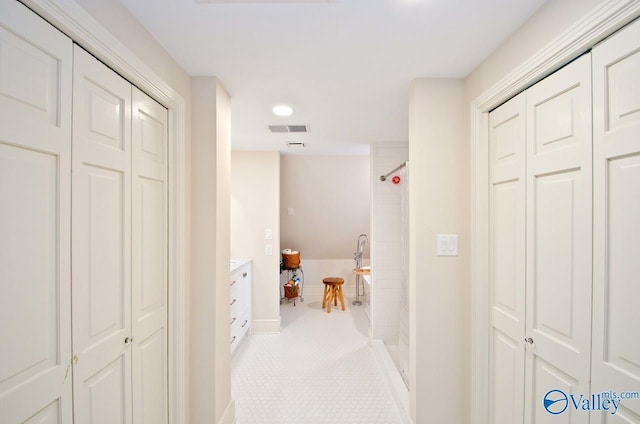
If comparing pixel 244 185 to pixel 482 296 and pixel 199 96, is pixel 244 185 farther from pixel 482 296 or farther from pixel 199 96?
pixel 482 296

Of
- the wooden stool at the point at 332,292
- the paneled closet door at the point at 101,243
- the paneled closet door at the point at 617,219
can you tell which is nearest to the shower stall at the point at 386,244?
the wooden stool at the point at 332,292

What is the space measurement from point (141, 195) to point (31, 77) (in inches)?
24.6

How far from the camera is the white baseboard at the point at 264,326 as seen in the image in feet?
12.2

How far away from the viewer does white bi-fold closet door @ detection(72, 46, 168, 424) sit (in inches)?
41.0

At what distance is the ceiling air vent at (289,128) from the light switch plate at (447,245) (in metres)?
1.65

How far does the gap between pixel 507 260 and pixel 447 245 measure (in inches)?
13.7

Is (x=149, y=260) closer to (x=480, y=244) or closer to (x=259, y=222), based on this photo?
(x=480, y=244)

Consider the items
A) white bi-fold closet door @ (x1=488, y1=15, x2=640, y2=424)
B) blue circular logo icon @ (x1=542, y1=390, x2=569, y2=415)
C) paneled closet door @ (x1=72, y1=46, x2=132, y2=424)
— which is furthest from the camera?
blue circular logo icon @ (x1=542, y1=390, x2=569, y2=415)

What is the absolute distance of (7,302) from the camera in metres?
0.80

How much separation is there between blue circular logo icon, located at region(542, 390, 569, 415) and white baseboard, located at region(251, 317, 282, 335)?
3.00m

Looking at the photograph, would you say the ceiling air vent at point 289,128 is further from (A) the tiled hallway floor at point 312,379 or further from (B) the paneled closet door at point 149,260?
(A) the tiled hallway floor at point 312,379

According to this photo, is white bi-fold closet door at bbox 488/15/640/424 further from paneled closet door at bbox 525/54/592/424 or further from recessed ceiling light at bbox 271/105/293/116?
recessed ceiling light at bbox 271/105/293/116

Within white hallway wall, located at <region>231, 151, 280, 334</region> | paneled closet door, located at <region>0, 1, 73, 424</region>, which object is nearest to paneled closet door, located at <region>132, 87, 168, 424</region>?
paneled closet door, located at <region>0, 1, 73, 424</region>

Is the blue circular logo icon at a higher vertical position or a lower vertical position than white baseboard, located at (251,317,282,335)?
higher
